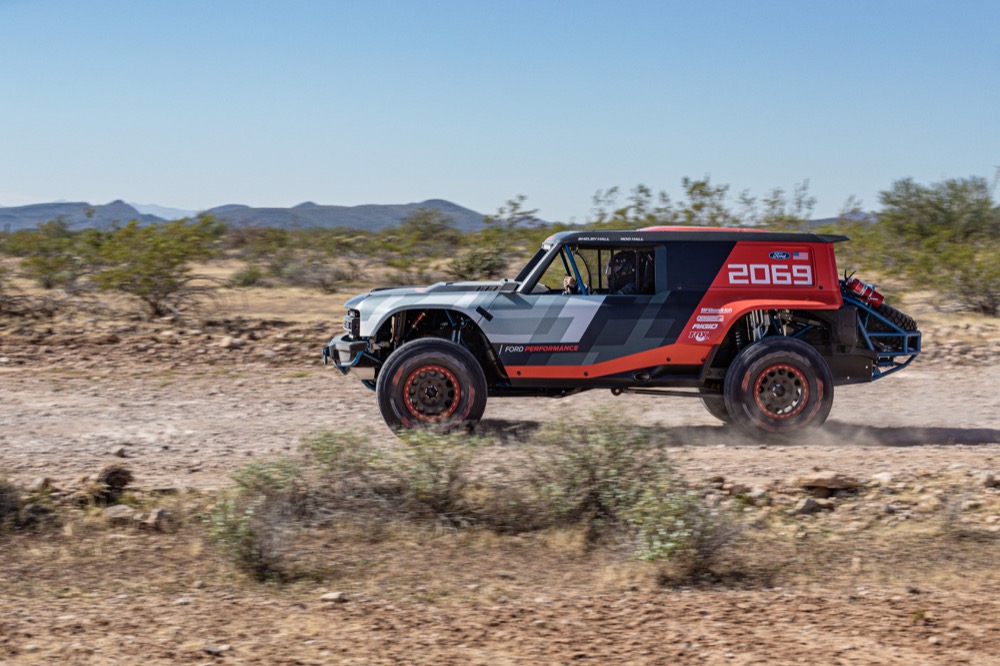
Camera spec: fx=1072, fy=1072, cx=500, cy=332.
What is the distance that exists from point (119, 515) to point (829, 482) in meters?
4.83

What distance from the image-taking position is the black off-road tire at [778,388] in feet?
30.5

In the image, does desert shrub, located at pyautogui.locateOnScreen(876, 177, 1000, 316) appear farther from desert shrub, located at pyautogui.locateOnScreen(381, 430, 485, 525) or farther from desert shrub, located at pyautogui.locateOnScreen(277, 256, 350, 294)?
desert shrub, located at pyautogui.locateOnScreen(381, 430, 485, 525)

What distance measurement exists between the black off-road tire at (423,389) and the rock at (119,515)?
2708mm

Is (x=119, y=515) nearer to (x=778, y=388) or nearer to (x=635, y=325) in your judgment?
(x=635, y=325)

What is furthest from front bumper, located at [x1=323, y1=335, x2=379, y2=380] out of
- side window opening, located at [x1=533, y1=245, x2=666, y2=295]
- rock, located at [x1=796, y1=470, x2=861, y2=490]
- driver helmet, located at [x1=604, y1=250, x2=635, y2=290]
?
Answer: rock, located at [x1=796, y1=470, x2=861, y2=490]

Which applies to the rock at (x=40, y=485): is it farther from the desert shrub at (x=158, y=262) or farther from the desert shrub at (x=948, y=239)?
the desert shrub at (x=948, y=239)

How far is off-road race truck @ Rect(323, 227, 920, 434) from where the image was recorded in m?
9.27

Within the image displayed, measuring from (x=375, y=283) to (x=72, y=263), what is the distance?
8.41 m

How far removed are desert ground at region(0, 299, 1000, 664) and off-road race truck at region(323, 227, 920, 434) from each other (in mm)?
542

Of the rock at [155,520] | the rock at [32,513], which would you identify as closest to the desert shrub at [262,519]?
the rock at [155,520]

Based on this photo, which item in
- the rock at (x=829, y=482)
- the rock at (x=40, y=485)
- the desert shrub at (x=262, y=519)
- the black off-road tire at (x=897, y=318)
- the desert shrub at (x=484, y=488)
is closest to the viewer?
the desert shrub at (x=262, y=519)

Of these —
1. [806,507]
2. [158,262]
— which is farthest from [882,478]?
[158,262]

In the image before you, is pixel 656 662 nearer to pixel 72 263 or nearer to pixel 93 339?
pixel 93 339

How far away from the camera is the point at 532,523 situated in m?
6.89
